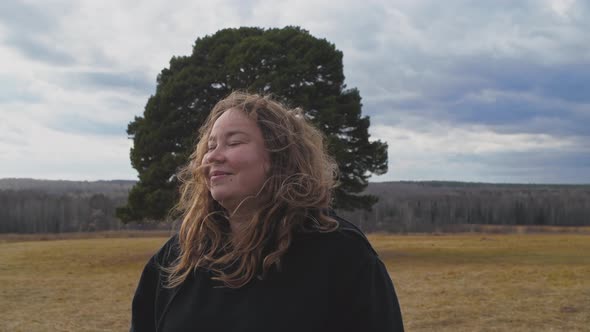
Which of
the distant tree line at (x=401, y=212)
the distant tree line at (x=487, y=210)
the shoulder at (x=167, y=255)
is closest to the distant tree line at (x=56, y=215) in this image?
the distant tree line at (x=401, y=212)

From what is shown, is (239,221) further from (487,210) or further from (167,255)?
(487,210)

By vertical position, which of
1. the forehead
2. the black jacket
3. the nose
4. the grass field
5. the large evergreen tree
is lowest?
the grass field

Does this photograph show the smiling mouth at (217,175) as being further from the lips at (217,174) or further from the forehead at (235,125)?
the forehead at (235,125)

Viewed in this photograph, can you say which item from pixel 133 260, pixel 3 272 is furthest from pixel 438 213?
pixel 3 272

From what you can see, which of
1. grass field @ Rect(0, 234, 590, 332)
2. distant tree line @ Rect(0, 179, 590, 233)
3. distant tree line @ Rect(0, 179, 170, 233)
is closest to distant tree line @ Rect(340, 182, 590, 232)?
distant tree line @ Rect(0, 179, 590, 233)

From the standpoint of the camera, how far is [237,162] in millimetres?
2602

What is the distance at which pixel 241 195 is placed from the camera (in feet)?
8.54

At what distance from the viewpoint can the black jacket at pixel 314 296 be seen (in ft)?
7.69

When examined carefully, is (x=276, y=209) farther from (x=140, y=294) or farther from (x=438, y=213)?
(x=438, y=213)

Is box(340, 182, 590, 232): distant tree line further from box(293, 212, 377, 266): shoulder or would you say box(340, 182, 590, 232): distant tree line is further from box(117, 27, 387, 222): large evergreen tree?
box(293, 212, 377, 266): shoulder

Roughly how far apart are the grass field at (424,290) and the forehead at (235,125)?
8536mm

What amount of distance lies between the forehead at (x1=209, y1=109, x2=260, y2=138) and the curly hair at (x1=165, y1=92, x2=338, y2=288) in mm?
25

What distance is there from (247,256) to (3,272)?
66.9 feet

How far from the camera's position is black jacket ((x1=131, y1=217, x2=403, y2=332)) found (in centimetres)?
234
